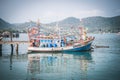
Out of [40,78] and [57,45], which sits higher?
[57,45]

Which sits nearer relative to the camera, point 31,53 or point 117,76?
point 117,76

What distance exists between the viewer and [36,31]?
62094mm

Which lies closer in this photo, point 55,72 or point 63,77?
point 63,77

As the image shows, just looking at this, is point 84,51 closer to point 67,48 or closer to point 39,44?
point 67,48

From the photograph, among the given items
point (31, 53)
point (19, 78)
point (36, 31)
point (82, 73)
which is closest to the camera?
point (19, 78)

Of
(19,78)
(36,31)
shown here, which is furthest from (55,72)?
(36,31)

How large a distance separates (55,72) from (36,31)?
32916mm

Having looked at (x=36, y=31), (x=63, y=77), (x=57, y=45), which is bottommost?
(x=63, y=77)

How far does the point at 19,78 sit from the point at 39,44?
30.5 meters

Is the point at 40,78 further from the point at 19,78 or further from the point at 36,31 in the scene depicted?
the point at 36,31

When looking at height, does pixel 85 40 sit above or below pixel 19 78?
above

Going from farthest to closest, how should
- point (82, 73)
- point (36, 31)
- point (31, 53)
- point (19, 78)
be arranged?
1. point (36, 31)
2. point (31, 53)
3. point (82, 73)
4. point (19, 78)

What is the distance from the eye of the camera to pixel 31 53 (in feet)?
181

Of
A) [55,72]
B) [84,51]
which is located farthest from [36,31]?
[55,72]
